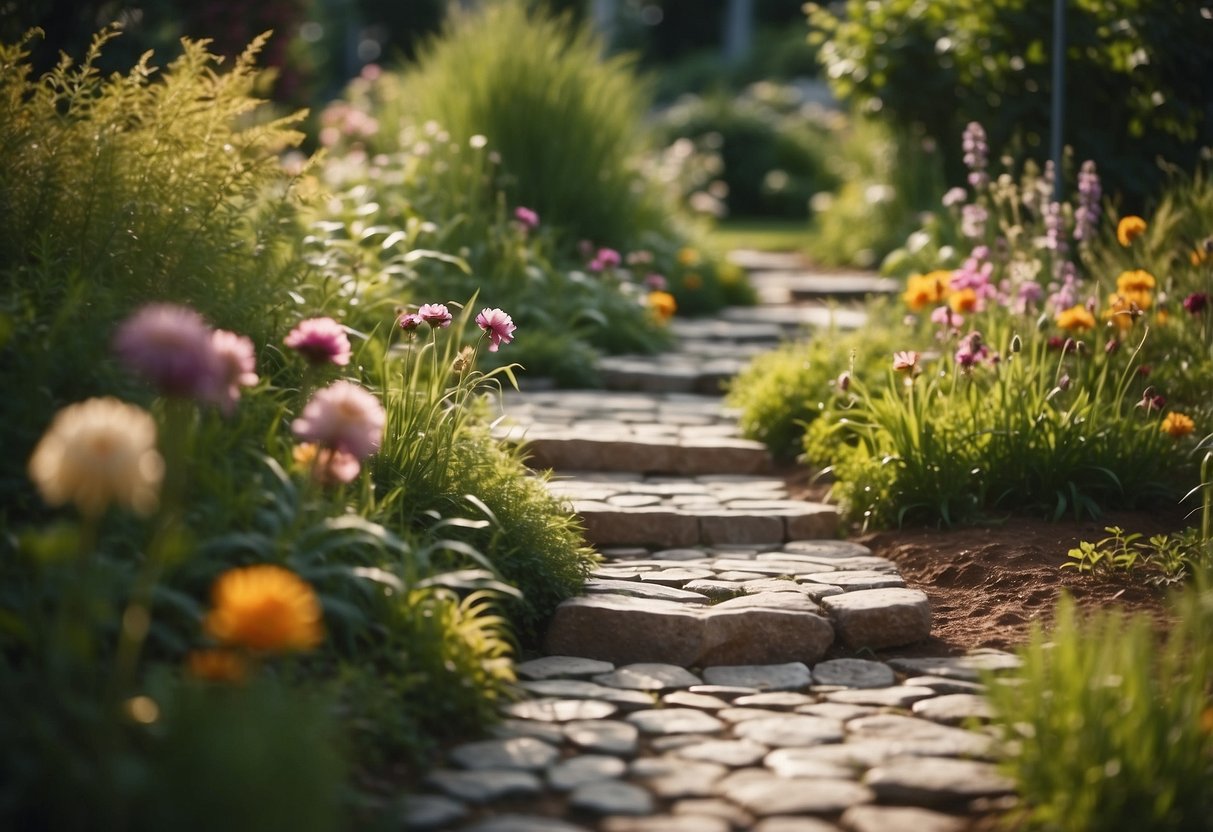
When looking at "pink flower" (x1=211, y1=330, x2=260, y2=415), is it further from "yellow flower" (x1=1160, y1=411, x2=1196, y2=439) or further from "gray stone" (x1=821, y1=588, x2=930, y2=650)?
"yellow flower" (x1=1160, y1=411, x2=1196, y2=439)

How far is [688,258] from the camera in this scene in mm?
8930

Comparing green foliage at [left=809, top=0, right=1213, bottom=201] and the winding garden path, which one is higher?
green foliage at [left=809, top=0, right=1213, bottom=201]

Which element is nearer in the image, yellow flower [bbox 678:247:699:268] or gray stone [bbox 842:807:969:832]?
gray stone [bbox 842:807:969:832]

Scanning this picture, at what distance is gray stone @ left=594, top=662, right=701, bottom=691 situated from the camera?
3571 mm

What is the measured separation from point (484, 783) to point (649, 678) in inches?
34.9

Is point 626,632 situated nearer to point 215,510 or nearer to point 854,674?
point 854,674

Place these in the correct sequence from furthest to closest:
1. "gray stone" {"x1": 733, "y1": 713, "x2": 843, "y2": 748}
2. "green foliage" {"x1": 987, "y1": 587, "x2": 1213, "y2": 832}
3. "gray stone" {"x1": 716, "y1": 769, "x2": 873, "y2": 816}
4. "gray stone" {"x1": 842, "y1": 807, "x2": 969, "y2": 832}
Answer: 1. "gray stone" {"x1": 733, "y1": 713, "x2": 843, "y2": 748}
2. "gray stone" {"x1": 716, "y1": 769, "x2": 873, "y2": 816}
3. "gray stone" {"x1": 842, "y1": 807, "x2": 969, "y2": 832}
4. "green foliage" {"x1": 987, "y1": 587, "x2": 1213, "y2": 832}

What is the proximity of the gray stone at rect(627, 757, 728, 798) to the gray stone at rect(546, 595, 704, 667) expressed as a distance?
0.73 metres

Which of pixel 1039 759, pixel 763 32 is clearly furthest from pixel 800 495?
pixel 763 32

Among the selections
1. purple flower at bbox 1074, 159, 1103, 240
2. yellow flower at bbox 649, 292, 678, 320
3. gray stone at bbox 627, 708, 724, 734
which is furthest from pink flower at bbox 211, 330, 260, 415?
yellow flower at bbox 649, 292, 678, 320

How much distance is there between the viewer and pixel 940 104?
917 cm

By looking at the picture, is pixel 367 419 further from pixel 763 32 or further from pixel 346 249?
pixel 763 32

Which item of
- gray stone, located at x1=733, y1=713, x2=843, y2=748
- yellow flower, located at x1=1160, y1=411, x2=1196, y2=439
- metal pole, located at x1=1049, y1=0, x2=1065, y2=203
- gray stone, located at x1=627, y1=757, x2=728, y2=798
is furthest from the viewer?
metal pole, located at x1=1049, y1=0, x2=1065, y2=203

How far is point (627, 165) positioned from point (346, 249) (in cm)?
332
